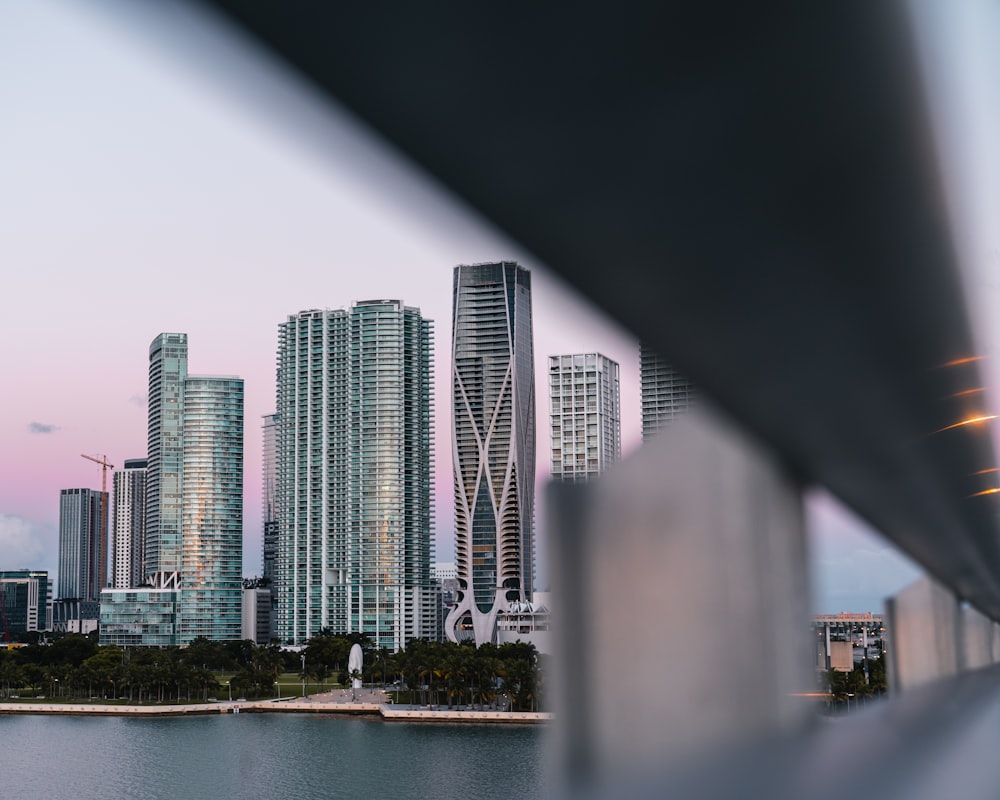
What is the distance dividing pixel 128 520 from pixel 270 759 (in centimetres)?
13344

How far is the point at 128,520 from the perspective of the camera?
15425 centimetres

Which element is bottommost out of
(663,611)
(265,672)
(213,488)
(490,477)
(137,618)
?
(265,672)

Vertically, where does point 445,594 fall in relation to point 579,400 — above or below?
below

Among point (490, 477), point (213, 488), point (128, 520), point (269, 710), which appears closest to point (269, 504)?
point (128, 520)

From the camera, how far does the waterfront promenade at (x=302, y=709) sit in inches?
1483

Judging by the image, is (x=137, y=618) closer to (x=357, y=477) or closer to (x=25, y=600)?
(x=357, y=477)

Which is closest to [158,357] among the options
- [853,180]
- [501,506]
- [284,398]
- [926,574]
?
[284,398]

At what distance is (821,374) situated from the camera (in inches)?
92.0

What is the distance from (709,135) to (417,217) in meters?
0.37

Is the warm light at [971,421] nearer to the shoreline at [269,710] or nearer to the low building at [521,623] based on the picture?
the shoreline at [269,710]

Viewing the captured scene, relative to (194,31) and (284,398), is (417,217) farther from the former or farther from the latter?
(284,398)

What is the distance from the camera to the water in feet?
81.7

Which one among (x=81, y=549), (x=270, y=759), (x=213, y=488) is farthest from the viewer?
(x=81, y=549)

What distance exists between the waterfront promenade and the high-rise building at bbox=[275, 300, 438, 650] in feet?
105
